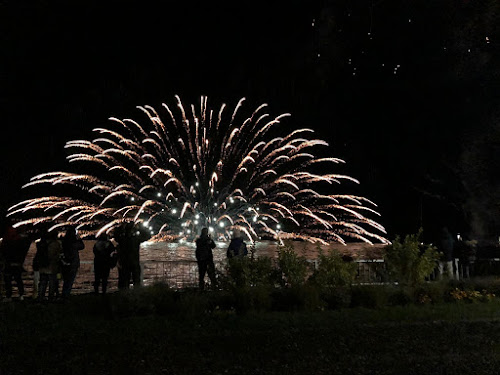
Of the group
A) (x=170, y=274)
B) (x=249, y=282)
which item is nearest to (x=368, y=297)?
(x=249, y=282)

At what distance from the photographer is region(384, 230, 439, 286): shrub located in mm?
16875

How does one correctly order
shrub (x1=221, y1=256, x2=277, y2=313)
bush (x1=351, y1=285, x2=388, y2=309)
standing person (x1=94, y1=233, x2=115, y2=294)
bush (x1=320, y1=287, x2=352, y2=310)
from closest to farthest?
shrub (x1=221, y1=256, x2=277, y2=313)
bush (x1=320, y1=287, x2=352, y2=310)
bush (x1=351, y1=285, x2=388, y2=309)
standing person (x1=94, y1=233, x2=115, y2=294)

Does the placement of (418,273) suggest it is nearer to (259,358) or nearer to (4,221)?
(259,358)

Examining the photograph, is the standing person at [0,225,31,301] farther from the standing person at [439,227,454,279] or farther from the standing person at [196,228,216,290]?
the standing person at [439,227,454,279]

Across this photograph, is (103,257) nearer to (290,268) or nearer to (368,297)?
(290,268)

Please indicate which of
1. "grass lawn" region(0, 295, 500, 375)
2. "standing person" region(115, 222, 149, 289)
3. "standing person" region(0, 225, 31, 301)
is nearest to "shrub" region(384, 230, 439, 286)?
"grass lawn" region(0, 295, 500, 375)

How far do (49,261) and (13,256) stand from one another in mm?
1012

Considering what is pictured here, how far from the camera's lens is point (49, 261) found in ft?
51.9

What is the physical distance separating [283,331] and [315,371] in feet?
9.20

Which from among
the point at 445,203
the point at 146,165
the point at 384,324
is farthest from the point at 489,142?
the point at 384,324

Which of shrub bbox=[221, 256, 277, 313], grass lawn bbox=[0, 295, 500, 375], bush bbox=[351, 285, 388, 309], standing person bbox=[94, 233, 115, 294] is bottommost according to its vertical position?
grass lawn bbox=[0, 295, 500, 375]

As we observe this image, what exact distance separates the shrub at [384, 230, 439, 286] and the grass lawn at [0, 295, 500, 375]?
2.43 metres

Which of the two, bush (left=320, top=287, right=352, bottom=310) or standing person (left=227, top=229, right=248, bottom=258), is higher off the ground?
standing person (left=227, top=229, right=248, bottom=258)

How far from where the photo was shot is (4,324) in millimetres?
11789
